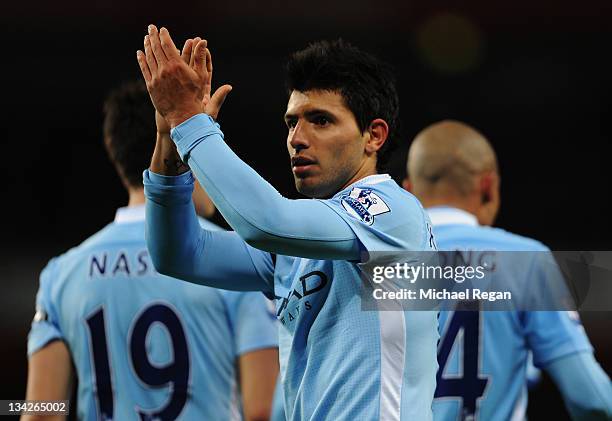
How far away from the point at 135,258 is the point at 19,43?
17.9 ft

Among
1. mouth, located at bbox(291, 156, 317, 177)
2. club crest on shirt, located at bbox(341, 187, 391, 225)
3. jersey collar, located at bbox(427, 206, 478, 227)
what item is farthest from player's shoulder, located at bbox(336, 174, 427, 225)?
jersey collar, located at bbox(427, 206, 478, 227)

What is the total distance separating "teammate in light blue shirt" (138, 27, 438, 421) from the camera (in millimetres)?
2244

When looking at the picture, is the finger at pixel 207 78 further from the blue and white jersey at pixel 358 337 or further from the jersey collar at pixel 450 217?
the jersey collar at pixel 450 217

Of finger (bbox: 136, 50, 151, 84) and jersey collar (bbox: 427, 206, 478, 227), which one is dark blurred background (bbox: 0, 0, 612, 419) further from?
finger (bbox: 136, 50, 151, 84)

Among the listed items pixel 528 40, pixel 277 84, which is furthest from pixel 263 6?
pixel 528 40

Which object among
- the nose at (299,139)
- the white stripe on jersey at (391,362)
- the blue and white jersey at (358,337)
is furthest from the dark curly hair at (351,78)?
the white stripe on jersey at (391,362)

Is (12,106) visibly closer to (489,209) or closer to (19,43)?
(19,43)

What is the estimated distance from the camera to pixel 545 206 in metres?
8.48

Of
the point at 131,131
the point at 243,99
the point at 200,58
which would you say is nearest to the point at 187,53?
the point at 200,58

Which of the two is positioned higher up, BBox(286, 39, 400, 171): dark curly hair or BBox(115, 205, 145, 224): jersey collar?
BBox(286, 39, 400, 171): dark curly hair

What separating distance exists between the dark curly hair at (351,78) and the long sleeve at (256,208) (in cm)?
42

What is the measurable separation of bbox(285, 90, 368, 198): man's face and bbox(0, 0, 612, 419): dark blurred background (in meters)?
4.88

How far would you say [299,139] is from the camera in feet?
8.32

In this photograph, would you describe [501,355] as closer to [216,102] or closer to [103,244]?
[103,244]
